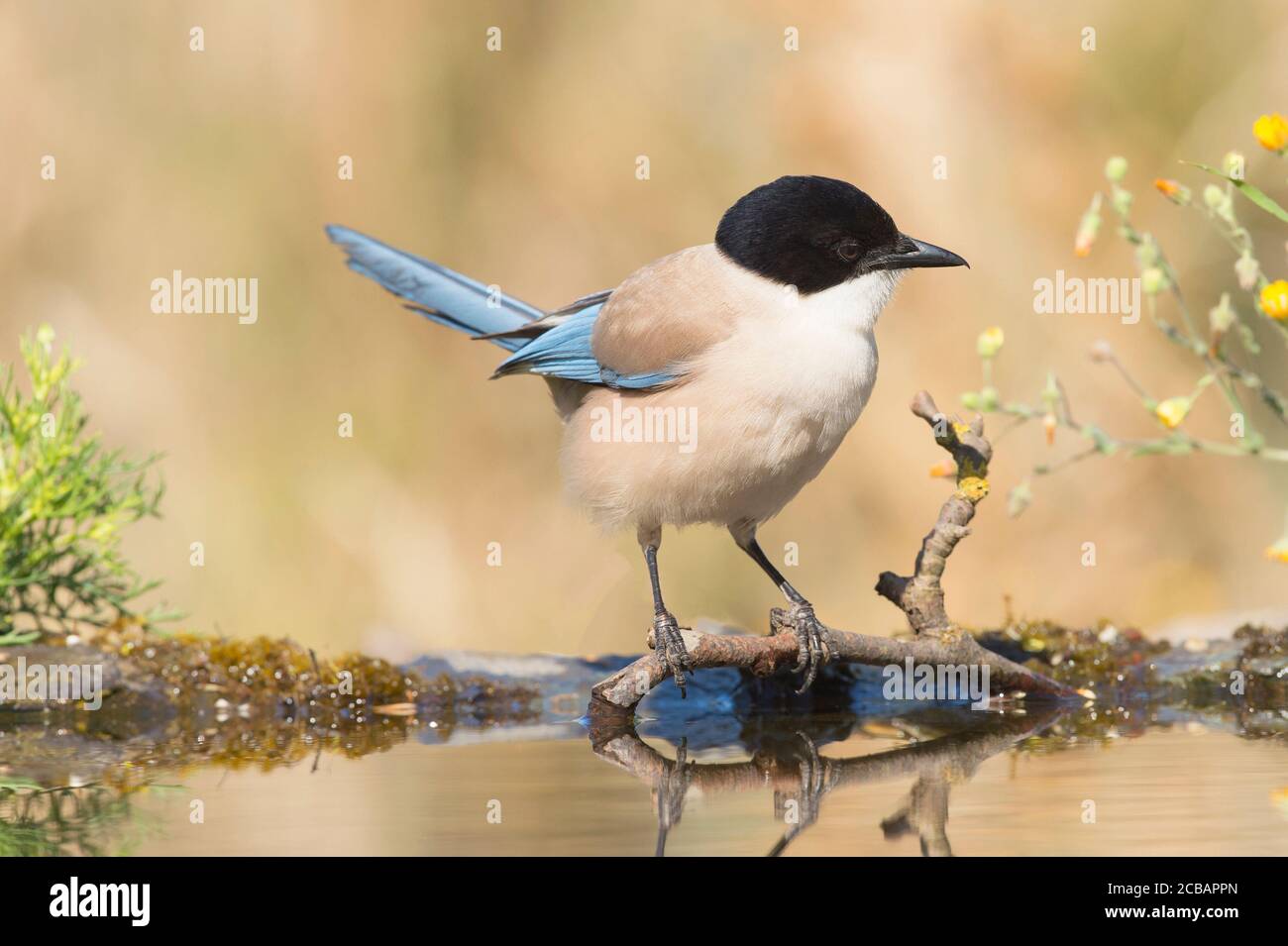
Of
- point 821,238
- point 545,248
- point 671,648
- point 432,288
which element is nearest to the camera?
point 671,648

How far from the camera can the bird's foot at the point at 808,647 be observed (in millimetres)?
4371

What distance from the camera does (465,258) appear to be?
6824mm

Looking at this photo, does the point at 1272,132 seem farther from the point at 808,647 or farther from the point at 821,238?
the point at 808,647

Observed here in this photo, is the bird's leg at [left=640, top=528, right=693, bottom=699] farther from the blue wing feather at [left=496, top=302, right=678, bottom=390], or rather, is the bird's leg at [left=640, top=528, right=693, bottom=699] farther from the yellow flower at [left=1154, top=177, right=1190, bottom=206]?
the yellow flower at [left=1154, top=177, right=1190, bottom=206]

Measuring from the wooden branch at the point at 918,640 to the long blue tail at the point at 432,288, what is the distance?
1688 mm

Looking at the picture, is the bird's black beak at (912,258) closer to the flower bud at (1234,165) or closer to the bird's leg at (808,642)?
the bird's leg at (808,642)

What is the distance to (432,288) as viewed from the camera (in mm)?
5453

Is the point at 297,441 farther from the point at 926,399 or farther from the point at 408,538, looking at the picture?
the point at 926,399

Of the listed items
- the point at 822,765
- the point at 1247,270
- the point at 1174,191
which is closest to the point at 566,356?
the point at 822,765

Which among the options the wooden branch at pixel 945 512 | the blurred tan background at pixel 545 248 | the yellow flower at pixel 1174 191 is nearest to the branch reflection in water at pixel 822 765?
the wooden branch at pixel 945 512

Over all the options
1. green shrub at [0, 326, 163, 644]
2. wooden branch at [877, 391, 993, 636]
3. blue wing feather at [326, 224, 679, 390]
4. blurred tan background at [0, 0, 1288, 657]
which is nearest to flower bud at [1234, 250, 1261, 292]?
wooden branch at [877, 391, 993, 636]

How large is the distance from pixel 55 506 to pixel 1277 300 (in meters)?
3.31

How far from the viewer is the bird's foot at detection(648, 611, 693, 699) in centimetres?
407

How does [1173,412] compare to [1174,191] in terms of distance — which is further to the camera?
[1174,191]
